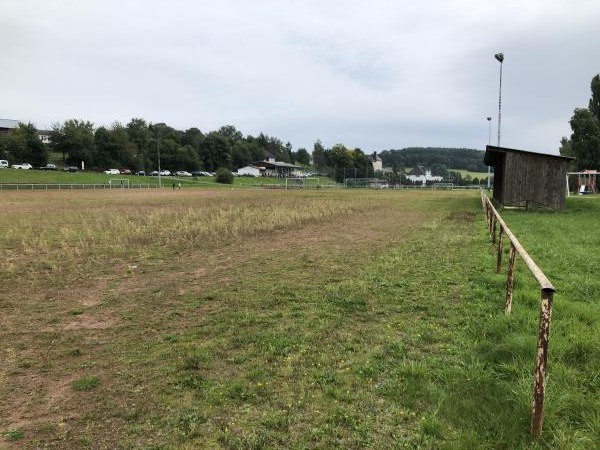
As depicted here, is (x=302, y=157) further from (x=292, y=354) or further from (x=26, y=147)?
(x=292, y=354)

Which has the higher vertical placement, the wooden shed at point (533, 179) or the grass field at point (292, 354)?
the wooden shed at point (533, 179)

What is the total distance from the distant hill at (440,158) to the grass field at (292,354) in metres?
140

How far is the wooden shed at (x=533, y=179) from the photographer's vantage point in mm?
22656

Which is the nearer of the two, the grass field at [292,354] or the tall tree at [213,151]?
the grass field at [292,354]

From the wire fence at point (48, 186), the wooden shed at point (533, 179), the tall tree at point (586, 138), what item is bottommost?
the wire fence at point (48, 186)

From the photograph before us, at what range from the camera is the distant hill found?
492 ft

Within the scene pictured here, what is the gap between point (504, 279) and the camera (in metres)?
7.83

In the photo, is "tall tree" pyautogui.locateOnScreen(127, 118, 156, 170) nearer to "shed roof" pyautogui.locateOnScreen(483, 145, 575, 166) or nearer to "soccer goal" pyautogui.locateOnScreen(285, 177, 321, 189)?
"soccer goal" pyautogui.locateOnScreen(285, 177, 321, 189)

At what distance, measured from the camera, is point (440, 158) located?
6481 inches

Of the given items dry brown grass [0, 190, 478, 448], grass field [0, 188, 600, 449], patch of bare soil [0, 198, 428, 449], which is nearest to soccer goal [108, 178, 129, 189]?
dry brown grass [0, 190, 478, 448]

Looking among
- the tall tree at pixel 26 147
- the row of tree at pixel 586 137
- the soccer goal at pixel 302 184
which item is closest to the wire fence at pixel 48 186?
the tall tree at pixel 26 147

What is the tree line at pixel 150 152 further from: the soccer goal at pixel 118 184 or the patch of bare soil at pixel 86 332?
the patch of bare soil at pixel 86 332

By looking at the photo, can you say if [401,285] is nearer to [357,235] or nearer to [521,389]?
[521,389]

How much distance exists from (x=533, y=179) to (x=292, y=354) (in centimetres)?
2186
